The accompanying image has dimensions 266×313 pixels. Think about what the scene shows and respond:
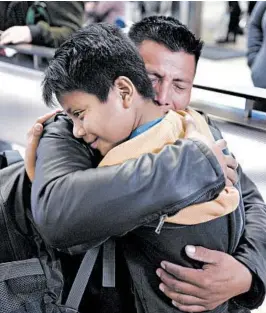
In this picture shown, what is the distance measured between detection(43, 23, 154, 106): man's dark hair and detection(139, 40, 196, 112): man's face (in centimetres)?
20

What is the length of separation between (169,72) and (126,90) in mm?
261

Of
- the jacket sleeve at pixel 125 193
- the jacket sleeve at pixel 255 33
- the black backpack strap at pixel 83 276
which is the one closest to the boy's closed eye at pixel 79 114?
the jacket sleeve at pixel 125 193

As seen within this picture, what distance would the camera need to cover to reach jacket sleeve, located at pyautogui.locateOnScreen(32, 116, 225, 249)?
25.7 inches

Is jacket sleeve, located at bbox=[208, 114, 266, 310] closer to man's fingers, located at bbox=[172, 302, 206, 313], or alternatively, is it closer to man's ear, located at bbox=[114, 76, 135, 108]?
man's fingers, located at bbox=[172, 302, 206, 313]

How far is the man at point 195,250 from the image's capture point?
786 millimetres

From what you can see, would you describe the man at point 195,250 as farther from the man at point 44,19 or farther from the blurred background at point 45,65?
the man at point 44,19

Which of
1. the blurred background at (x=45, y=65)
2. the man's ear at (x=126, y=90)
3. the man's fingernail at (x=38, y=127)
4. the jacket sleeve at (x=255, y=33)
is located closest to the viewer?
the man's ear at (x=126, y=90)

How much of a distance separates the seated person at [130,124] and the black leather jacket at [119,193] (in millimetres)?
50

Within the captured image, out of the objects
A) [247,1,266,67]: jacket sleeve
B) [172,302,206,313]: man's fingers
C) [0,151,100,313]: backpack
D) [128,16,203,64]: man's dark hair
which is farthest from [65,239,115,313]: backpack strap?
[247,1,266,67]: jacket sleeve

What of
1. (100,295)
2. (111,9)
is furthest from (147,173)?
(111,9)

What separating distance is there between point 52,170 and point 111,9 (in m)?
2.57

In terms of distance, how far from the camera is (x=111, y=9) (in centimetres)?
312

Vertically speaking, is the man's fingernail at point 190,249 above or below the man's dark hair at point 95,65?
below

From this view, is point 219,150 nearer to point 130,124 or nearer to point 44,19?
point 130,124
